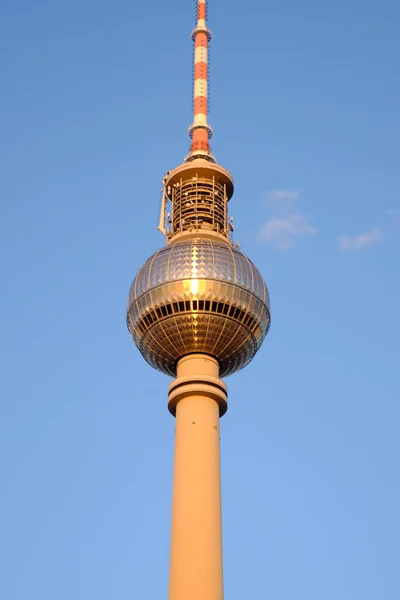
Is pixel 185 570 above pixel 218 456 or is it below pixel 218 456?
below

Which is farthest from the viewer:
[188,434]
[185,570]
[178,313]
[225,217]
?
[225,217]

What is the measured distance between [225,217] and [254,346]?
12011 mm

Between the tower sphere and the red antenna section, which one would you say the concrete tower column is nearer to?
the tower sphere

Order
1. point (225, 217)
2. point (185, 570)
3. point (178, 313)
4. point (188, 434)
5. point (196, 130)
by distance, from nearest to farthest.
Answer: point (185, 570) < point (188, 434) < point (178, 313) < point (225, 217) < point (196, 130)

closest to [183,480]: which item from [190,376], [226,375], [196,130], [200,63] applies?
[190,376]

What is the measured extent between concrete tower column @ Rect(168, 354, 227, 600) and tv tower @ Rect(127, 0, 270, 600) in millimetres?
59

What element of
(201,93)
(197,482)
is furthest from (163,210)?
(197,482)

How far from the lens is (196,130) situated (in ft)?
258

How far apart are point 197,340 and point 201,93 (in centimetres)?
2690

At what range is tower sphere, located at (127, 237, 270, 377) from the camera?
206ft

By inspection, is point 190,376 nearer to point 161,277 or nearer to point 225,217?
point 161,277

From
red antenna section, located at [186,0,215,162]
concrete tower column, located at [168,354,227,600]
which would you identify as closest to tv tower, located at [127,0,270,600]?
→ concrete tower column, located at [168,354,227,600]

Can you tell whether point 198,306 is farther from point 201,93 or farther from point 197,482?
point 201,93

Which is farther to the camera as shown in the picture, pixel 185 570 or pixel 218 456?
pixel 218 456
